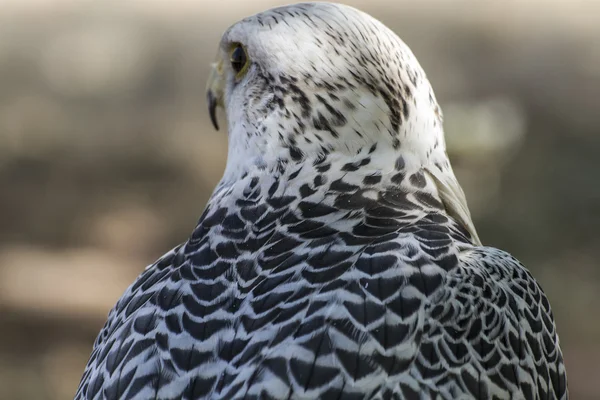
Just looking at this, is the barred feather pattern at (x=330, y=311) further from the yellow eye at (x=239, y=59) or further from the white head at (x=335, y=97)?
the yellow eye at (x=239, y=59)

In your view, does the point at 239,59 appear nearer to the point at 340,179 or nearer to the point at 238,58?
the point at 238,58

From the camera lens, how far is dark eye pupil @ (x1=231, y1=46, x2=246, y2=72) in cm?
277

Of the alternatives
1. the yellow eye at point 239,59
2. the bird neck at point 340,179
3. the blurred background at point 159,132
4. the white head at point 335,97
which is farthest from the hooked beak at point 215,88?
the blurred background at point 159,132

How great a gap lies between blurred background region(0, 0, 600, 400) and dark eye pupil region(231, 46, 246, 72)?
4.58m

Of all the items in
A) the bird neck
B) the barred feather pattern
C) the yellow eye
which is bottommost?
the barred feather pattern

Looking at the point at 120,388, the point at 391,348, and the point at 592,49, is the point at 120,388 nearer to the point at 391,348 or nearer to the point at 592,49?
the point at 391,348

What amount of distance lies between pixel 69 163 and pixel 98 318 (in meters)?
2.18

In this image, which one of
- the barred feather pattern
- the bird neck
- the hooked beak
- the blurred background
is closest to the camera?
the barred feather pattern

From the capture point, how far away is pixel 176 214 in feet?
27.9

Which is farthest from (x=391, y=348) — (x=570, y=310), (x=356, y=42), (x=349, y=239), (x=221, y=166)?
(x=221, y=166)

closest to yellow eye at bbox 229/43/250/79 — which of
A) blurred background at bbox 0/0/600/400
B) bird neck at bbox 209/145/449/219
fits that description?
bird neck at bbox 209/145/449/219

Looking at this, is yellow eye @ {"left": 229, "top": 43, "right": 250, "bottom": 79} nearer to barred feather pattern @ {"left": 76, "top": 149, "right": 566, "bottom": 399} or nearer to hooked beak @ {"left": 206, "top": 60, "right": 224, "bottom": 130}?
hooked beak @ {"left": 206, "top": 60, "right": 224, "bottom": 130}

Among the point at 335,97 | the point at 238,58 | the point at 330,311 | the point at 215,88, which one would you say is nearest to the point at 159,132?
the point at 215,88

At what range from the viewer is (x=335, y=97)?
246 cm
